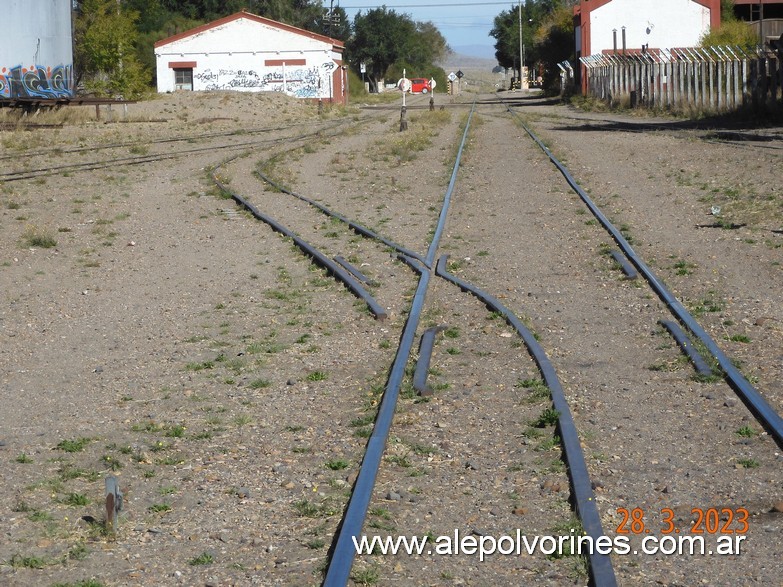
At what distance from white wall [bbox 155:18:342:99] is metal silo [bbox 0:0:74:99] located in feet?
65.7

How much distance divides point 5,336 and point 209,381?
2647mm

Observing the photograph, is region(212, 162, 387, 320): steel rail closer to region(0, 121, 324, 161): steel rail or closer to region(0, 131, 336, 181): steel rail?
region(0, 131, 336, 181): steel rail

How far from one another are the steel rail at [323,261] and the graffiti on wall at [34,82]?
26.5 metres

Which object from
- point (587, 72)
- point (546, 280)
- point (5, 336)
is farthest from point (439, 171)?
point (587, 72)

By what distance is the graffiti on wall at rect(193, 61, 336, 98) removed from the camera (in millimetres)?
64125

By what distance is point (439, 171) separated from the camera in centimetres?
2272

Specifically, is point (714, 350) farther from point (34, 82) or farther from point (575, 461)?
point (34, 82)

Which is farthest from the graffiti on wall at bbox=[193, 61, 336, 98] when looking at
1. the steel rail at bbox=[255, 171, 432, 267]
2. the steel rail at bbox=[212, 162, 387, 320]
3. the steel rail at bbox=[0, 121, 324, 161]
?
the steel rail at bbox=[212, 162, 387, 320]

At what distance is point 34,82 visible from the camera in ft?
141

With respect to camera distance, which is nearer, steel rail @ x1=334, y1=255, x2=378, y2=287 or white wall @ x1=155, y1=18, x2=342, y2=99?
steel rail @ x1=334, y1=255, x2=378, y2=287

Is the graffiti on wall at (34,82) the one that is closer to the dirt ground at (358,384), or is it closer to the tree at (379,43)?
the dirt ground at (358,384)

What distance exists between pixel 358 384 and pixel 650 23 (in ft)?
189

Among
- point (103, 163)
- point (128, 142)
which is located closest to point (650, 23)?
point (128, 142)

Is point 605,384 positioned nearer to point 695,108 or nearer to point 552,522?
point 552,522
